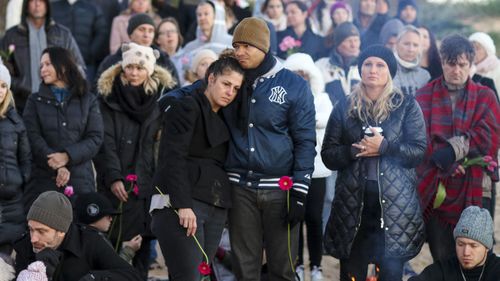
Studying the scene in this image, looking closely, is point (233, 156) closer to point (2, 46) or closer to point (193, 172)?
point (193, 172)

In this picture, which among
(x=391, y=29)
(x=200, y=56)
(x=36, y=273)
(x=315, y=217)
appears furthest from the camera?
(x=391, y=29)

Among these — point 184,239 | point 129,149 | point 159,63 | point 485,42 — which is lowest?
point 184,239

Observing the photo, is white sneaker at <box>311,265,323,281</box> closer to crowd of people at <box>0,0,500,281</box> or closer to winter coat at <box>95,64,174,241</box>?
crowd of people at <box>0,0,500,281</box>

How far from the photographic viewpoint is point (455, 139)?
6.85 meters

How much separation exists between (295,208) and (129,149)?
6.87 feet

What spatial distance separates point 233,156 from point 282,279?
0.86 meters

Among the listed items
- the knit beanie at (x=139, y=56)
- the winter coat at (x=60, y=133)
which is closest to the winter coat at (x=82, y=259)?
the winter coat at (x=60, y=133)

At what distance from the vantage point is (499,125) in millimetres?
6969

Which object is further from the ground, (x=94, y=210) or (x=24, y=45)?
(x=24, y=45)

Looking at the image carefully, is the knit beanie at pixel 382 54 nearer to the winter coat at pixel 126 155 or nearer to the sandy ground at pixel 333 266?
the winter coat at pixel 126 155

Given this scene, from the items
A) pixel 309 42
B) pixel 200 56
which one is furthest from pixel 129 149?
pixel 309 42

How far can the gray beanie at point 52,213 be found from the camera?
5.59 metres

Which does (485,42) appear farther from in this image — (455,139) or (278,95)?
(278,95)

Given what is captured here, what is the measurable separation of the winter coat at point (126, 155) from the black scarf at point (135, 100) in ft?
0.09
